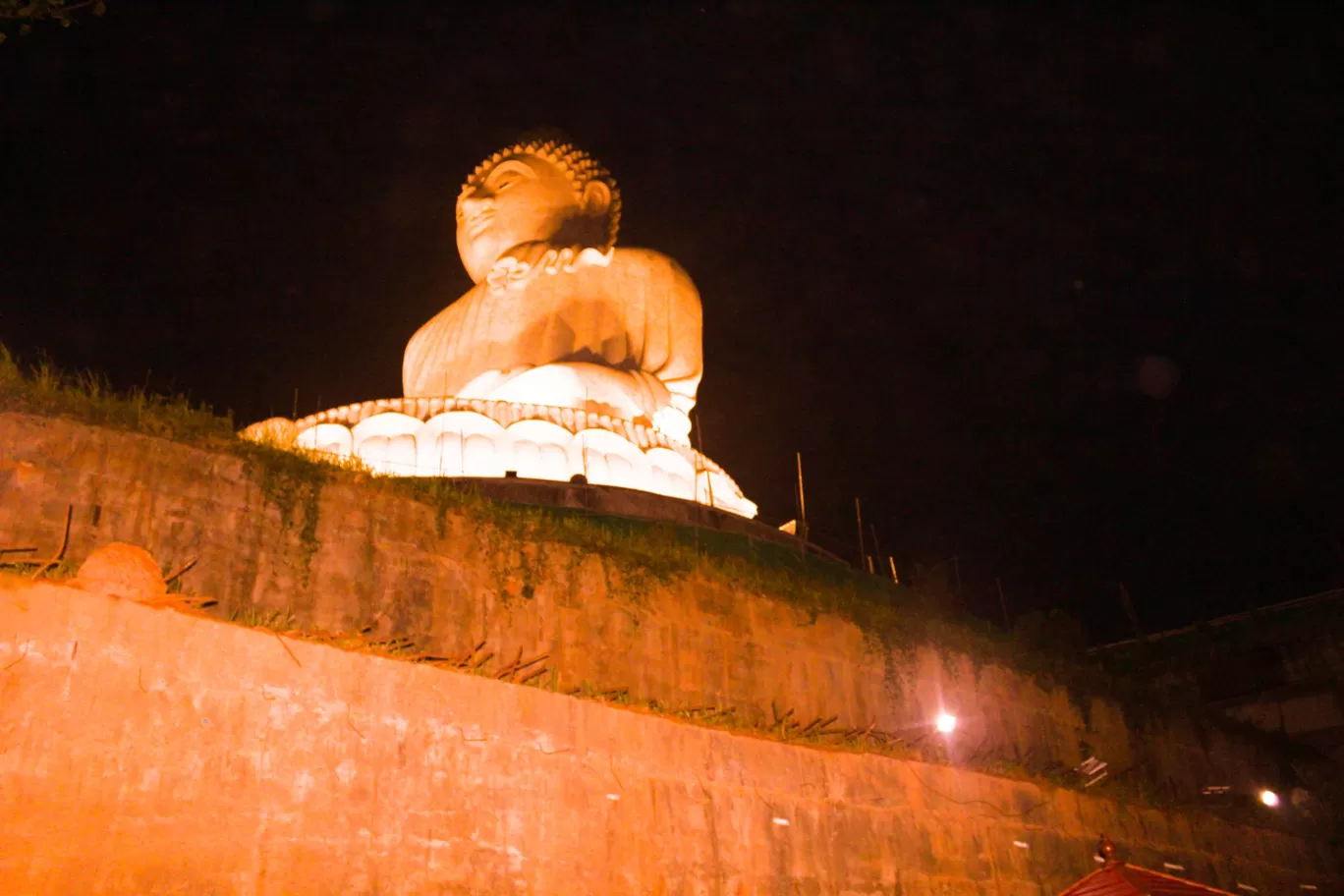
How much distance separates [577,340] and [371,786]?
308 inches

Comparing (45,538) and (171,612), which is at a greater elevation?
(45,538)

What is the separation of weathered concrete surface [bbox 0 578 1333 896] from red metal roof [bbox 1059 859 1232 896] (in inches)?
48.4

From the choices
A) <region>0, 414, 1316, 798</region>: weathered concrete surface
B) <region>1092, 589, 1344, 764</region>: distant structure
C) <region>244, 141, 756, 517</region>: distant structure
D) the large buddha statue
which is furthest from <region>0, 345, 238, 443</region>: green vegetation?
<region>1092, 589, 1344, 764</region>: distant structure

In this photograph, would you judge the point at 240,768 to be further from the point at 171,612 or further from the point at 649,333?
the point at 649,333

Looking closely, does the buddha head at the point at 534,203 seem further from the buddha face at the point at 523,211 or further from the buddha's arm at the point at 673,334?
the buddha's arm at the point at 673,334

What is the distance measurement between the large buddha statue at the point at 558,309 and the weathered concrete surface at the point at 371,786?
5900mm

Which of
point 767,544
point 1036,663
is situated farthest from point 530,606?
point 767,544

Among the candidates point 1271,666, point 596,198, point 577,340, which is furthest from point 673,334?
point 1271,666

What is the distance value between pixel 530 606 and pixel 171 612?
1.71m

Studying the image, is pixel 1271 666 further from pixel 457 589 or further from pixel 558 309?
pixel 457 589

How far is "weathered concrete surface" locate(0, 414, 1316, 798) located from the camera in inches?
176

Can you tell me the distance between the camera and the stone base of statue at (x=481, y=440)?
9633mm

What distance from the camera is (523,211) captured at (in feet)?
41.6

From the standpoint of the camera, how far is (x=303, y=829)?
12.8 feet
